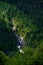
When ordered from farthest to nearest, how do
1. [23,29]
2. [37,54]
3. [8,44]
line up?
[23,29] < [8,44] < [37,54]

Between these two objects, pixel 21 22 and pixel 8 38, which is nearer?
pixel 8 38

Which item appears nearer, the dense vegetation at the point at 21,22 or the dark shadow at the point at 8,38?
the dark shadow at the point at 8,38

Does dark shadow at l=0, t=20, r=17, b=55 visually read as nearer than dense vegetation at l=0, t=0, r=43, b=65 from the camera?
Yes

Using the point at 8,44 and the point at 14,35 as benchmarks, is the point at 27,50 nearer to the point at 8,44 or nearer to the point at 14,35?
the point at 8,44

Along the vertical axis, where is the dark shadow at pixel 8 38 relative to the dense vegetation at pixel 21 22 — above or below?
above

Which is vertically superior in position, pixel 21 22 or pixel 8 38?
pixel 8 38

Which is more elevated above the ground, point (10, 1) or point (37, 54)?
point (37, 54)

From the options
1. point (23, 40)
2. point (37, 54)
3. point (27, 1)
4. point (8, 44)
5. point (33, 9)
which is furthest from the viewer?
point (27, 1)

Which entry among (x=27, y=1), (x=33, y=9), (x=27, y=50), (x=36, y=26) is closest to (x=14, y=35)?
(x=36, y=26)

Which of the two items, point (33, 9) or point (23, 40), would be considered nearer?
point (23, 40)

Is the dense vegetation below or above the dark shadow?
below
